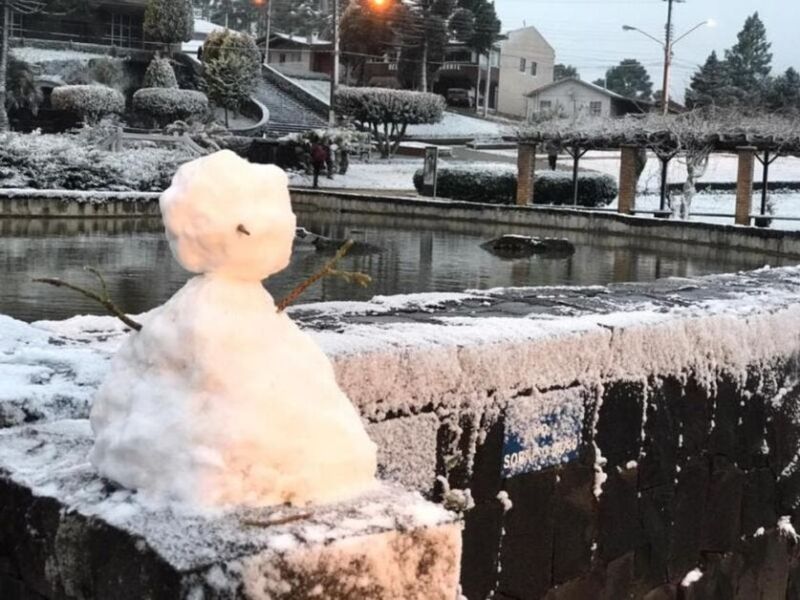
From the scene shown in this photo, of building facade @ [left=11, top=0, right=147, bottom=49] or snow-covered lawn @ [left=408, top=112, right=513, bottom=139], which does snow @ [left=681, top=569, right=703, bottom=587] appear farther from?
building facade @ [left=11, top=0, right=147, bottom=49]

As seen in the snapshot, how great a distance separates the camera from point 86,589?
1944 millimetres

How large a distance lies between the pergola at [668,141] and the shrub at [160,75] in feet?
59.2

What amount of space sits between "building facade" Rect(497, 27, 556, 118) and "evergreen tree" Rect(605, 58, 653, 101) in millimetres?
19616

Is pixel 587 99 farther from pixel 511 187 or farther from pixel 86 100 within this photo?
pixel 511 187

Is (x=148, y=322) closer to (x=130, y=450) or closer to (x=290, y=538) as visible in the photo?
(x=130, y=450)

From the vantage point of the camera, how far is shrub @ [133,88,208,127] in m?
39.2

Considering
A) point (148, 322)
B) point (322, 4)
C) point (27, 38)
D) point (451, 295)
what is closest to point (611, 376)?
point (451, 295)

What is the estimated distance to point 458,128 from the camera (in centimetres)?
5047

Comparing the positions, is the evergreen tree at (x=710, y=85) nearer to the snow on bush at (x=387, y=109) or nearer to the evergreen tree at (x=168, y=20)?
the snow on bush at (x=387, y=109)

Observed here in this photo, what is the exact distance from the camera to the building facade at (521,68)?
62938 millimetres

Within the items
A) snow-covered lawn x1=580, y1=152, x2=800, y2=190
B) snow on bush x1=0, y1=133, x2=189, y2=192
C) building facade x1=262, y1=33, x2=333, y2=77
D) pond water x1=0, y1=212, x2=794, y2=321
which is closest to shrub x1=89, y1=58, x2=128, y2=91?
building facade x1=262, y1=33, x2=333, y2=77

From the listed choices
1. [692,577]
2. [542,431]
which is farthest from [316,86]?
[542,431]

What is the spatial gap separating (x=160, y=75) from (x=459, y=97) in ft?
69.6

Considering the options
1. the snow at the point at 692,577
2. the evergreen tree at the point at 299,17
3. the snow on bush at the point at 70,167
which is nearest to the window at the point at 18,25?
the snow on bush at the point at 70,167
